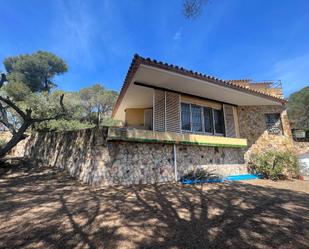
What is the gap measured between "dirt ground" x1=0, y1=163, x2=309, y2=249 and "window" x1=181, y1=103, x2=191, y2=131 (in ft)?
12.1

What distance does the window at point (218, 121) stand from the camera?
9.45 meters

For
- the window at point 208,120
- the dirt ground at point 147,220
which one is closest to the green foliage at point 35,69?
the dirt ground at point 147,220

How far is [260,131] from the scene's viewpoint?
10352mm

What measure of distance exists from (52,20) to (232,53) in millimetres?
10496

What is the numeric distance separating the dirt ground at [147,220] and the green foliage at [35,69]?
24.5 m

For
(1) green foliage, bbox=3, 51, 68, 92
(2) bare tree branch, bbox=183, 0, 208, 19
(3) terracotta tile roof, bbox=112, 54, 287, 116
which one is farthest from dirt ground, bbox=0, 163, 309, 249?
(1) green foliage, bbox=3, 51, 68, 92

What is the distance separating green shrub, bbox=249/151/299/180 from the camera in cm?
826

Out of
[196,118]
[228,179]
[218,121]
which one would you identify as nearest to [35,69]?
[196,118]

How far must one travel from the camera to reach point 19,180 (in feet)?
20.6

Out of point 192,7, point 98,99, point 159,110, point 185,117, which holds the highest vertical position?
point 98,99

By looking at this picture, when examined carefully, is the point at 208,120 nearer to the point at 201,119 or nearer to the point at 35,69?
the point at 201,119

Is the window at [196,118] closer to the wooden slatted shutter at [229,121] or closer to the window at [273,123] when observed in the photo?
the wooden slatted shutter at [229,121]

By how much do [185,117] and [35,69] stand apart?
84.1ft

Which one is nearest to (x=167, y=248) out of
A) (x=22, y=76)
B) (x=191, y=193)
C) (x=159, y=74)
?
(x=191, y=193)
